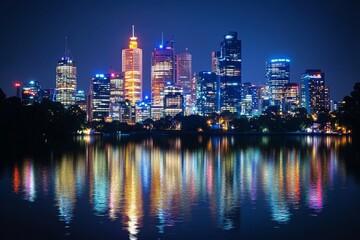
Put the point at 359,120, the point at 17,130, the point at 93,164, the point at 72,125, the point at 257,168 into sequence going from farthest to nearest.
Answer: the point at 72,125, the point at 359,120, the point at 17,130, the point at 93,164, the point at 257,168

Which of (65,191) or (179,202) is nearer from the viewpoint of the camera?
(179,202)

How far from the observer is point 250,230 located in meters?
20.0

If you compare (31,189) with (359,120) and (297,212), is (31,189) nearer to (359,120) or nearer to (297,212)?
(297,212)

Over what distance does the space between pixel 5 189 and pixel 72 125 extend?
379 feet

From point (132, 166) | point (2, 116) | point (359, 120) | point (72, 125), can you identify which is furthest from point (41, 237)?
point (72, 125)

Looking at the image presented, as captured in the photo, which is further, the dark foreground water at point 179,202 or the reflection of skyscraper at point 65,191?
the reflection of skyscraper at point 65,191

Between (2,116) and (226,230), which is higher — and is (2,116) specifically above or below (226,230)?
above

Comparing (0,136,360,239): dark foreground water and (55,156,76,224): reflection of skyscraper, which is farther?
(55,156,76,224): reflection of skyscraper

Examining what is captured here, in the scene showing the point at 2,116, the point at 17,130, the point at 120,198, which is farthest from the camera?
the point at 17,130

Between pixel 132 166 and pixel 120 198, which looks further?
pixel 132 166

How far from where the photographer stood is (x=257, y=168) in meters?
41.8

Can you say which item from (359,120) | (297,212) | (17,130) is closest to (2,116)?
(17,130)

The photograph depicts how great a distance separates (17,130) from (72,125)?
46.6m

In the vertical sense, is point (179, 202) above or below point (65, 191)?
below
